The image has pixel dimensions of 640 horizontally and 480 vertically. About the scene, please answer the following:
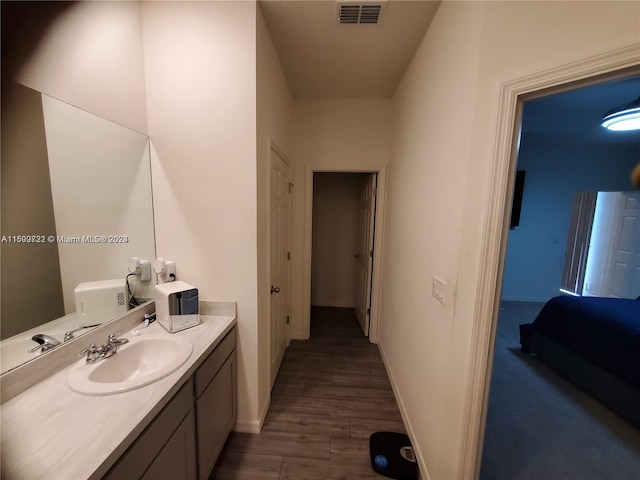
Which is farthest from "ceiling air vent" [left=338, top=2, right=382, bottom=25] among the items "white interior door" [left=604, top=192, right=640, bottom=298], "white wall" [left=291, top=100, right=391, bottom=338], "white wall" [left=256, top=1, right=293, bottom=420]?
"white interior door" [left=604, top=192, right=640, bottom=298]

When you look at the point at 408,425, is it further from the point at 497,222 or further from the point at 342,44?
the point at 342,44

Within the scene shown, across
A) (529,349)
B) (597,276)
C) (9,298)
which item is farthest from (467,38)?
(597,276)

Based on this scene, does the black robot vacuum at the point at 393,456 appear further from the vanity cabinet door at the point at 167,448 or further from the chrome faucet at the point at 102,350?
the chrome faucet at the point at 102,350

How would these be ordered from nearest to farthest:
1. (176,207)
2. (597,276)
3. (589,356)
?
(176,207) < (589,356) < (597,276)

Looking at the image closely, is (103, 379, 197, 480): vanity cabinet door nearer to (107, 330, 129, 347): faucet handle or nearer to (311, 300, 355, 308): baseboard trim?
(107, 330, 129, 347): faucet handle

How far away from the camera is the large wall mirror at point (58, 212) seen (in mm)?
901

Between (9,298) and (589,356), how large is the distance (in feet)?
12.1

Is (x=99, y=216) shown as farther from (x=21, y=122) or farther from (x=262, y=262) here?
(x=262, y=262)

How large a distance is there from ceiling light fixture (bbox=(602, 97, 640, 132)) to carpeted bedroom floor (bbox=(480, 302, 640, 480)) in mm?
2267

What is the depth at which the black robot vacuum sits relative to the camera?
1.41 m

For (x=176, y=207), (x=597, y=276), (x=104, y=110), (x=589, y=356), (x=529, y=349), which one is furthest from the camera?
(x=597, y=276)

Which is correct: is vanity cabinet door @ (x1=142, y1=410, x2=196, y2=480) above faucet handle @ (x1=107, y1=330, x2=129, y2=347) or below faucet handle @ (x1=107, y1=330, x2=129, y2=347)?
below

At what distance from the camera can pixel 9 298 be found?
2.93 feet

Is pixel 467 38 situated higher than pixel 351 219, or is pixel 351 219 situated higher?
pixel 467 38
